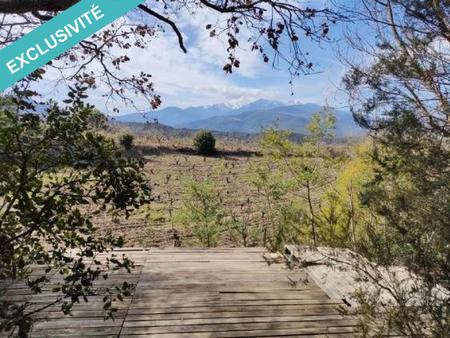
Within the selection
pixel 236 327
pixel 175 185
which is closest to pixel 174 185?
pixel 175 185

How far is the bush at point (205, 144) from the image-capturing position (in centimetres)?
1788

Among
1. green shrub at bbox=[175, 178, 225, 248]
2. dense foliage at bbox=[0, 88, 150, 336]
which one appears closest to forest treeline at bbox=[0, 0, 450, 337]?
dense foliage at bbox=[0, 88, 150, 336]

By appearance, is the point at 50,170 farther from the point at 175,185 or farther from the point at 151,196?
the point at 175,185

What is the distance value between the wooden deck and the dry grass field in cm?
73

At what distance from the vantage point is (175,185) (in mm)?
11609

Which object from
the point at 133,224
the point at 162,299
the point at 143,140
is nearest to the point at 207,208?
the point at 133,224

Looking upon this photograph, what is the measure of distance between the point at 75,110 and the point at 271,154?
5109mm

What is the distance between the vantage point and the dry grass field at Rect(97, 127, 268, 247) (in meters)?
7.16

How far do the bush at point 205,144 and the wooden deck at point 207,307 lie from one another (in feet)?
43.4

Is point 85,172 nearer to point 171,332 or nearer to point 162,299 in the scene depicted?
point 171,332

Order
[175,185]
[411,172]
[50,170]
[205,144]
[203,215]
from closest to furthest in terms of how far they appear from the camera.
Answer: [50,170] < [411,172] < [203,215] < [175,185] < [205,144]

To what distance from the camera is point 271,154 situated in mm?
6758

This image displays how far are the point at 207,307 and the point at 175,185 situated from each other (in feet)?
27.1

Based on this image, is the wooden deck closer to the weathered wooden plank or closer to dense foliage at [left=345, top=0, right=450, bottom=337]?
→ the weathered wooden plank
